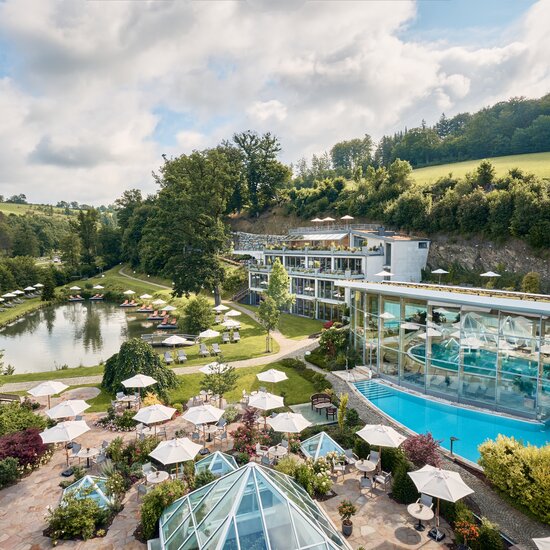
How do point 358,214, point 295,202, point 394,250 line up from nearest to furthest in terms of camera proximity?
point 394,250
point 358,214
point 295,202

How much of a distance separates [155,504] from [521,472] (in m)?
11.0

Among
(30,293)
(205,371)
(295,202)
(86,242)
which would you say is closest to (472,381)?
(205,371)

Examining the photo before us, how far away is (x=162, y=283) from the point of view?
216ft

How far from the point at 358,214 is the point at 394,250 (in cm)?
1927

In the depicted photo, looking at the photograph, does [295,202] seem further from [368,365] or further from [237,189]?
[368,365]

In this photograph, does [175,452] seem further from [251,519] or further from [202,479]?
[251,519]

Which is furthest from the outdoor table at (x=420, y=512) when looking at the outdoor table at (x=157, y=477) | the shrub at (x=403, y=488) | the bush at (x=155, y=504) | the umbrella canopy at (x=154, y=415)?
the umbrella canopy at (x=154, y=415)

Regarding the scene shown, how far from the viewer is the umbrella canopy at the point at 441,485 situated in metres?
10.6

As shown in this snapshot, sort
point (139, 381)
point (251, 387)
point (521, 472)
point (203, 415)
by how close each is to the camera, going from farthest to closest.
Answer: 1. point (251, 387)
2. point (139, 381)
3. point (203, 415)
4. point (521, 472)

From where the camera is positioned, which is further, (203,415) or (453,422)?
(453,422)

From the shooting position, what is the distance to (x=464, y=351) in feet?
64.4

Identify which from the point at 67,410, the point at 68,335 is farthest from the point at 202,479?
the point at 68,335

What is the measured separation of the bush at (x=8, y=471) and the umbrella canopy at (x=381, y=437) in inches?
493

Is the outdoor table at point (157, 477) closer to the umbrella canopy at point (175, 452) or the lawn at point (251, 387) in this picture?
the umbrella canopy at point (175, 452)
